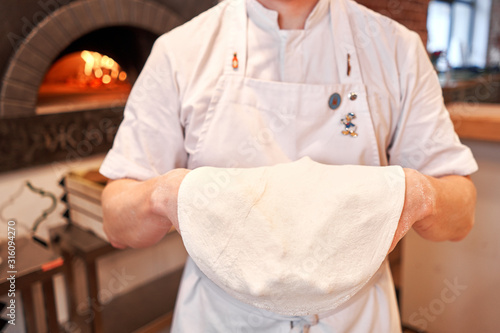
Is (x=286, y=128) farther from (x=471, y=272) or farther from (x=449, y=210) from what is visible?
(x=471, y=272)

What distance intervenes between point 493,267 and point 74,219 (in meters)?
1.54

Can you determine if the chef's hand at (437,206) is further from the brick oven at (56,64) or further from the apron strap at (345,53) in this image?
the brick oven at (56,64)

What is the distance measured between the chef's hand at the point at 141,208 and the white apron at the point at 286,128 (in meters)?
0.13

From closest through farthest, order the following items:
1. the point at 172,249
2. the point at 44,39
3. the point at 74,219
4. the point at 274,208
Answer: the point at 274,208 → the point at 44,39 → the point at 74,219 → the point at 172,249

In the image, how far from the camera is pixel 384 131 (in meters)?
0.79

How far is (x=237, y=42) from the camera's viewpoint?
30.7 inches

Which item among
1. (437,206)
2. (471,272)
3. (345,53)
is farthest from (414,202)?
(471,272)

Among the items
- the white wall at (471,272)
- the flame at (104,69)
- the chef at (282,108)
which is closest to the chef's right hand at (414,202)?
the chef at (282,108)

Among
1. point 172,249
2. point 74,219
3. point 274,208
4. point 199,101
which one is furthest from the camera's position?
point 172,249

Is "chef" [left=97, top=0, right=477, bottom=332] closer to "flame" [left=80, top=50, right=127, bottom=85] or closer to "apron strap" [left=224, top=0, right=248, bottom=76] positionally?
"apron strap" [left=224, top=0, right=248, bottom=76]

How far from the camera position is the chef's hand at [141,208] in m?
0.63

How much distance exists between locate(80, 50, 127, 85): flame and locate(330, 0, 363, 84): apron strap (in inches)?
58.5

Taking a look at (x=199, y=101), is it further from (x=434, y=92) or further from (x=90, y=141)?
(x=90, y=141)

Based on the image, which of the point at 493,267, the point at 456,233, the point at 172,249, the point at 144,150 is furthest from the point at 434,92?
the point at 172,249
